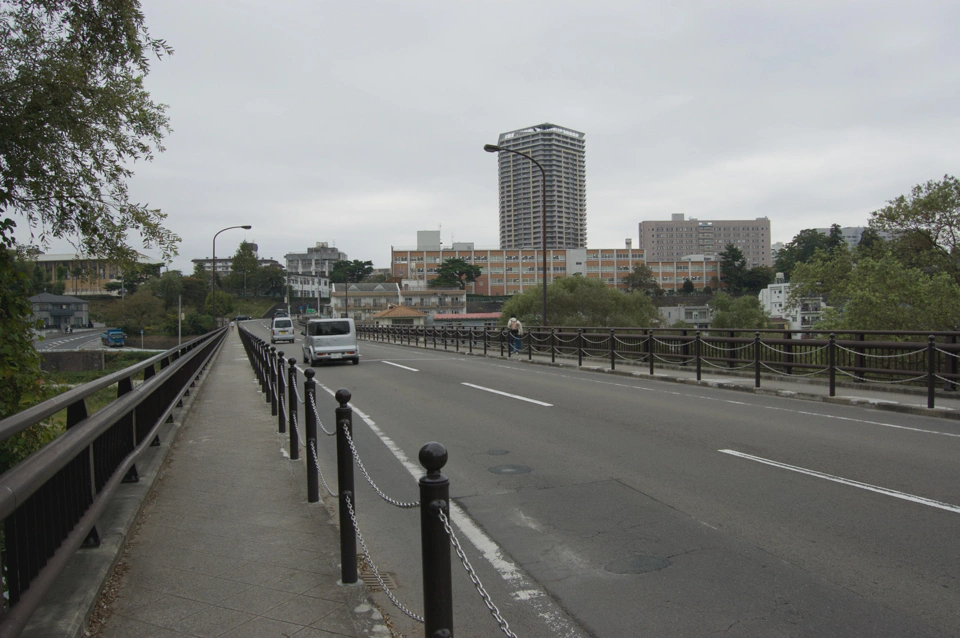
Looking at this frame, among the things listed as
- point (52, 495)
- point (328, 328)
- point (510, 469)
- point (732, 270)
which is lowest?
point (510, 469)

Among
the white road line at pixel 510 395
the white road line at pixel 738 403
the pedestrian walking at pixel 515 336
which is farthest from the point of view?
the pedestrian walking at pixel 515 336

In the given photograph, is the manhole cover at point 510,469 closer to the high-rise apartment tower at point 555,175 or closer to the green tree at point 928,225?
the green tree at point 928,225

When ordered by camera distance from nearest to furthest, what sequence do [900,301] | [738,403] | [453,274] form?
1. [738,403]
2. [900,301]
3. [453,274]

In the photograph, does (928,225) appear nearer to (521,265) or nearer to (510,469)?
(510,469)

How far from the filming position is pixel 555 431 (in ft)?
30.9

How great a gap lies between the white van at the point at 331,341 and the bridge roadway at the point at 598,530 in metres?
12.9

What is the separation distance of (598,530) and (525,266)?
144 meters

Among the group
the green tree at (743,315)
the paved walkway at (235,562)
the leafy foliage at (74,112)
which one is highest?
the leafy foliage at (74,112)

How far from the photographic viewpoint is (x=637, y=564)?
14.7 feet

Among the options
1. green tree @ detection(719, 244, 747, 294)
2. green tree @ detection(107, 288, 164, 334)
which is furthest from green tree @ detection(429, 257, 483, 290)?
green tree @ detection(107, 288, 164, 334)

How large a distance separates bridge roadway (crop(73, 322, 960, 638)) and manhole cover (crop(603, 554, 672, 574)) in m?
0.02

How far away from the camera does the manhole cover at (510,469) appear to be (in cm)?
711

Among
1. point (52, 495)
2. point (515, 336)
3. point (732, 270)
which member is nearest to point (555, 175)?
point (732, 270)

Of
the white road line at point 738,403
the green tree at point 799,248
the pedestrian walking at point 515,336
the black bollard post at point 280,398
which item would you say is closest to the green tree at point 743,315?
the green tree at point 799,248
